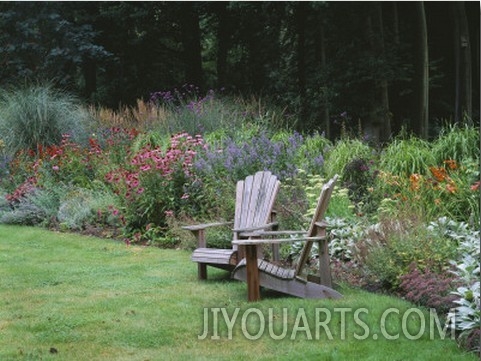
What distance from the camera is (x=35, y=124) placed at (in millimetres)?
13188

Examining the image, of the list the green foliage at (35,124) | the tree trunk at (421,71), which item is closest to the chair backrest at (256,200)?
the green foliage at (35,124)

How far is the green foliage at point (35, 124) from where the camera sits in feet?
43.0

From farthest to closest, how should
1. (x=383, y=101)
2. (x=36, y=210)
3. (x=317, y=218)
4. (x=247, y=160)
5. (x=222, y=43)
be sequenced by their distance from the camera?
(x=222, y=43), (x=383, y=101), (x=36, y=210), (x=247, y=160), (x=317, y=218)

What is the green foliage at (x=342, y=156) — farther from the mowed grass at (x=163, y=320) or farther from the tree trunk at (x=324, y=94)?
the tree trunk at (x=324, y=94)

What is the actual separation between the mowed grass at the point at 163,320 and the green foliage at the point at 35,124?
598cm

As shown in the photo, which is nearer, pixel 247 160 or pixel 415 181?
pixel 415 181

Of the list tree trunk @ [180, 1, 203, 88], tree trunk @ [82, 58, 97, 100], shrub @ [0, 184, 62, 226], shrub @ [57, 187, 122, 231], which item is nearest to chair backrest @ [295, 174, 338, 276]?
shrub @ [57, 187, 122, 231]

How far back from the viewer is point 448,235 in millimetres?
6055

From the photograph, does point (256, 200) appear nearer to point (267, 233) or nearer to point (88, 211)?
point (267, 233)

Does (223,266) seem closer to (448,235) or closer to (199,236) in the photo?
(199,236)

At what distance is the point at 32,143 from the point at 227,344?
959 centimetres

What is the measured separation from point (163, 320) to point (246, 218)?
6.09ft

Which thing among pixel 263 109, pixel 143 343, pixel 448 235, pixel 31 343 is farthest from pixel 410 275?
pixel 263 109

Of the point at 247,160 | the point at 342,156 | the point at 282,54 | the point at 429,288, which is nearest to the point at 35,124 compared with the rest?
the point at 247,160
